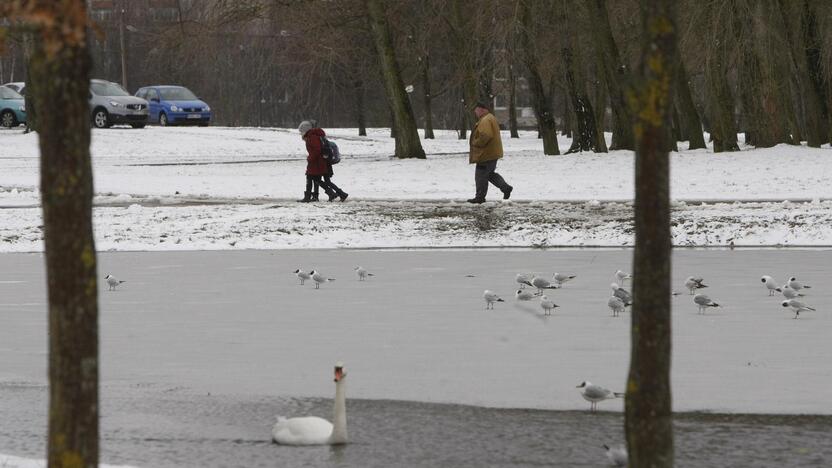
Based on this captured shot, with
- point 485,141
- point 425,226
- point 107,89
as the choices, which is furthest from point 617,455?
point 107,89

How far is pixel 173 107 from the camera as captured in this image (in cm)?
5897

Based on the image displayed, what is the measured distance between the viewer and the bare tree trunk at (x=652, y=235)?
6.22 m

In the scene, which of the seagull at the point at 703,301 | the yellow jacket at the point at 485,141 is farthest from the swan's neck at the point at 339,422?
the yellow jacket at the point at 485,141

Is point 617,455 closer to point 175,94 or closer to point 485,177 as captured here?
point 485,177

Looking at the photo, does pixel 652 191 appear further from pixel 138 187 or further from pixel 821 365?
pixel 138 187

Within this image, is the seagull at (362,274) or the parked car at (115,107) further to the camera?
the parked car at (115,107)

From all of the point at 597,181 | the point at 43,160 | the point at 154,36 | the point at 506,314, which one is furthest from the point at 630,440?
the point at 154,36

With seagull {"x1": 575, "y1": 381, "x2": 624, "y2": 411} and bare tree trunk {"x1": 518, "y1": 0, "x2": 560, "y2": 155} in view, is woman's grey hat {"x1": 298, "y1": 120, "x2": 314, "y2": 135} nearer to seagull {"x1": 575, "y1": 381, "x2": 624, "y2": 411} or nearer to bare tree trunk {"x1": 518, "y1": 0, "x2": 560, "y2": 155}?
bare tree trunk {"x1": 518, "y1": 0, "x2": 560, "y2": 155}

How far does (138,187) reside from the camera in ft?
106

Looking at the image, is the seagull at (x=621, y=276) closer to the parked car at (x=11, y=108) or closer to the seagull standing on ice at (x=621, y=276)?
the seagull standing on ice at (x=621, y=276)

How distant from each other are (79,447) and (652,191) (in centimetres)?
261

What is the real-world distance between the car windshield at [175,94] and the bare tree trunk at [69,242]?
54106 millimetres

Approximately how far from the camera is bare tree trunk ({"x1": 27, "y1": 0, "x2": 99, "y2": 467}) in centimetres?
565

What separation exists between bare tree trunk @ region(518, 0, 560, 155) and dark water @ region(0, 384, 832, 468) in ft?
77.7
